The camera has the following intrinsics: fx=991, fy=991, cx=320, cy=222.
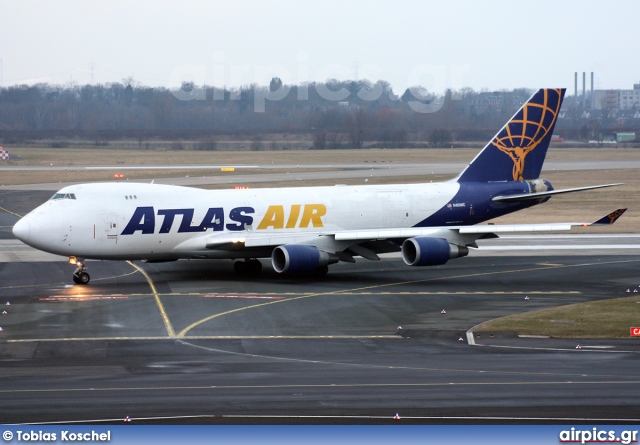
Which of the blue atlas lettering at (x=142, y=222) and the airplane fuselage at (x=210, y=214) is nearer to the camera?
the airplane fuselage at (x=210, y=214)

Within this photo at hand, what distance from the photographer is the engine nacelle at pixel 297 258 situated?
125ft

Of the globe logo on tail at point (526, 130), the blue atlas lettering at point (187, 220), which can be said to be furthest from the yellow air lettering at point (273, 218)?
the globe logo on tail at point (526, 130)

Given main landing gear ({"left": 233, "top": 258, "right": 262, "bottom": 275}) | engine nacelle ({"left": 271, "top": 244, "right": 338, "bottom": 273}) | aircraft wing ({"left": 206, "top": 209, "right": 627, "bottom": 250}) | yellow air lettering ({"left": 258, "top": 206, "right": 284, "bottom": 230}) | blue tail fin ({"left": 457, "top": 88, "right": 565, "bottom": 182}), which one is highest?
blue tail fin ({"left": 457, "top": 88, "right": 565, "bottom": 182})

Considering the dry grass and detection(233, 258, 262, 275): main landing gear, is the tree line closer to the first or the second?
detection(233, 258, 262, 275): main landing gear

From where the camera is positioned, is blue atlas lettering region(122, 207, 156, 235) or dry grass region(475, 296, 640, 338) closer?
dry grass region(475, 296, 640, 338)

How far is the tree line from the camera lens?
15062 centimetres

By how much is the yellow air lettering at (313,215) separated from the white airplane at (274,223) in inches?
1.7

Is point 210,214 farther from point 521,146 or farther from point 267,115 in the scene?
point 267,115

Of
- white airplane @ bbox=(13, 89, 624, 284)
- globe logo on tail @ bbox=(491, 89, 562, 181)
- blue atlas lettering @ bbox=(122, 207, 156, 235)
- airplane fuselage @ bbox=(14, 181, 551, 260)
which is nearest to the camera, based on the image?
airplane fuselage @ bbox=(14, 181, 551, 260)

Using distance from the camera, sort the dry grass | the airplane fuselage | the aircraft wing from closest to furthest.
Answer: the dry grass, the airplane fuselage, the aircraft wing

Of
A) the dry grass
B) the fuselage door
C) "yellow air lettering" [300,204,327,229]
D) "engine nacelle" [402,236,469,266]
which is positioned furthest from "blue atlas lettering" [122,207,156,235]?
the dry grass

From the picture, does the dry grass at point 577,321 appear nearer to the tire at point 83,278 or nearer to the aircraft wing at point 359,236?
the aircraft wing at point 359,236

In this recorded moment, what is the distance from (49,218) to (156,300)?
5665 millimetres

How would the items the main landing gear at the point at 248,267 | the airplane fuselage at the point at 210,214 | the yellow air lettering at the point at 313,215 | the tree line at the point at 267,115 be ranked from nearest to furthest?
the airplane fuselage at the point at 210,214
the yellow air lettering at the point at 313,215
the main landing gear at the point at 248,267
the tree line at the point at 267,115
